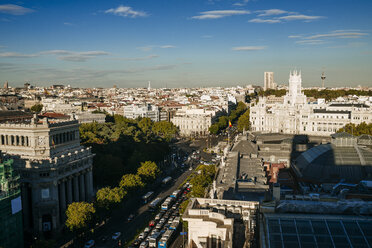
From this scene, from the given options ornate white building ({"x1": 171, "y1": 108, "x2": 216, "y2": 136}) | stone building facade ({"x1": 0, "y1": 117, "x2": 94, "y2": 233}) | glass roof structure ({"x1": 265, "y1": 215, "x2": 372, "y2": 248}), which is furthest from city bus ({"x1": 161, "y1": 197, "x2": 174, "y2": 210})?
ornate white building ({"x1": 171, "y1": 108, "x2": 216, "y2": 136})

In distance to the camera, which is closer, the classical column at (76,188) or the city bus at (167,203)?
the classical column at (76,188)

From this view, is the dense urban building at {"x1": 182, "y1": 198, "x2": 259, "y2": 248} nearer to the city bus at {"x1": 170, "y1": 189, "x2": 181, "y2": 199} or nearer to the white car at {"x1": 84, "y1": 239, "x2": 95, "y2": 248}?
the white car at {"x1": 84, "y1": 239, "x2": 95, "y2": 248}

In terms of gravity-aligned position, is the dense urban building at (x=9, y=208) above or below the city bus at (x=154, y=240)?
above

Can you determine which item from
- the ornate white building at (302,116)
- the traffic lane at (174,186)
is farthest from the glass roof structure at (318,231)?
the ornate white building at (302,116)

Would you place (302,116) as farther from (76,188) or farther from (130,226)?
(76,188)

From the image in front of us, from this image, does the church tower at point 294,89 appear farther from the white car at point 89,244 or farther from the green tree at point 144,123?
the white car at point 89,244

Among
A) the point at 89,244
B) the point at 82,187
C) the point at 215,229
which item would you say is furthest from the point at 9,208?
the point at 215,229
